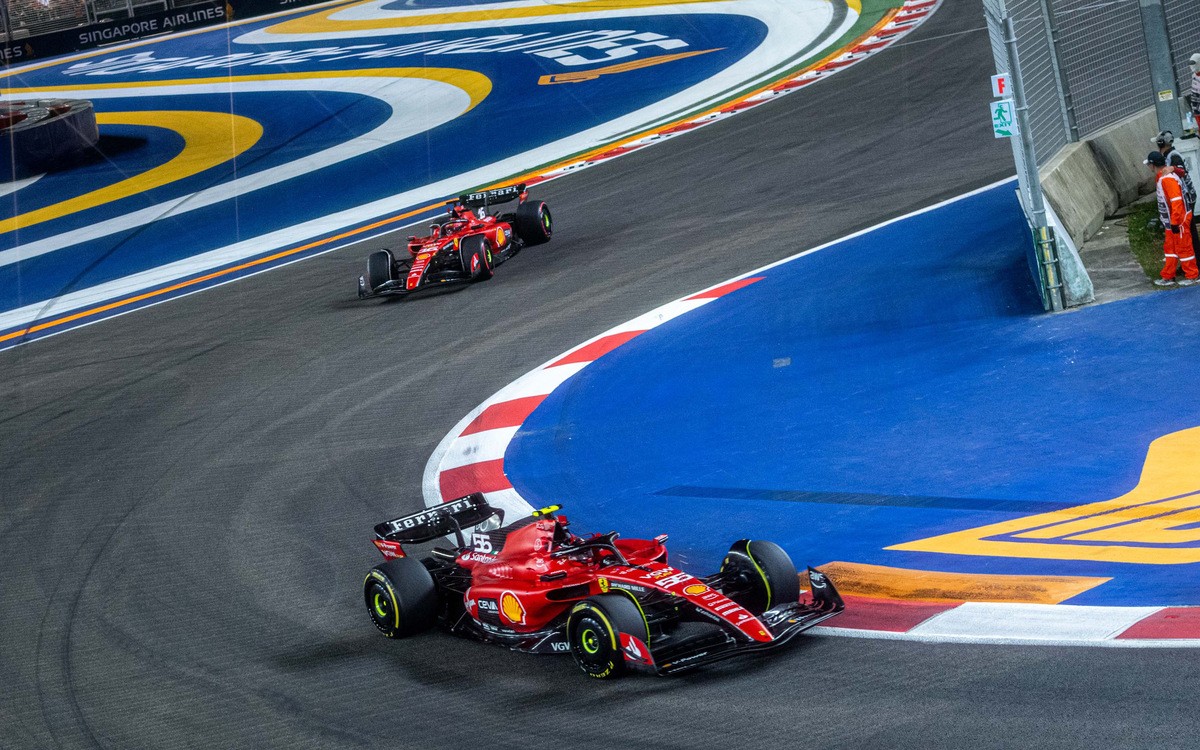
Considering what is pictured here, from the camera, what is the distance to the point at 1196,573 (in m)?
6.71

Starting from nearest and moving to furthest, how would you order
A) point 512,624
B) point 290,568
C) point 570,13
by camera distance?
point 512,624
point 290,568
point 570,13

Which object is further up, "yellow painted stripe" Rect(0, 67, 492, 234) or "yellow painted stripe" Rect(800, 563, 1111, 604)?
"yellow painted stripe" Rect(0, 67, 492, 234)

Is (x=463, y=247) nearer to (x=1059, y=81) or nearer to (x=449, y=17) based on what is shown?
(x=1059, y=81)

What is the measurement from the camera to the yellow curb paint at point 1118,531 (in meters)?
7.15

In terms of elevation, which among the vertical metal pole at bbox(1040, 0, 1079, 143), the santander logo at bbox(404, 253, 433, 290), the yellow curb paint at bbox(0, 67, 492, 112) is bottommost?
the santander logo at bbox(404, 253, 433, 290)

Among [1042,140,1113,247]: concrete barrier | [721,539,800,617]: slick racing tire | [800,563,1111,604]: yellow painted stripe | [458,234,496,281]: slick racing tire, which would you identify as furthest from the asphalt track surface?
[1042,140,1113,247]: concrete barrier

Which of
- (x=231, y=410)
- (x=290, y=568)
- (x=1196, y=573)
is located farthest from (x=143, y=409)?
(x=1196, y=573)

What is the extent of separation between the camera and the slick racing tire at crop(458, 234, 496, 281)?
15.7 m

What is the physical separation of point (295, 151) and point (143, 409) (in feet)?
42.7

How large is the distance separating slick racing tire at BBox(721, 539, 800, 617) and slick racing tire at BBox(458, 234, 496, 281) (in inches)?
360

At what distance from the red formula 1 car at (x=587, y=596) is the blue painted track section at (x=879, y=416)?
37.1 inches

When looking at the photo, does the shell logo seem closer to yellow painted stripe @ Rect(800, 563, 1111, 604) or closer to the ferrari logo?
yellow painted stripe @ Rect(800, 563, 1111, 604)

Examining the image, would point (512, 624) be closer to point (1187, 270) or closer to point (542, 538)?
point (542, 538)

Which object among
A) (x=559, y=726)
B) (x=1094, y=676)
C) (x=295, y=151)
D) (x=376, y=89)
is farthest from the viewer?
(x=376, y=89)
